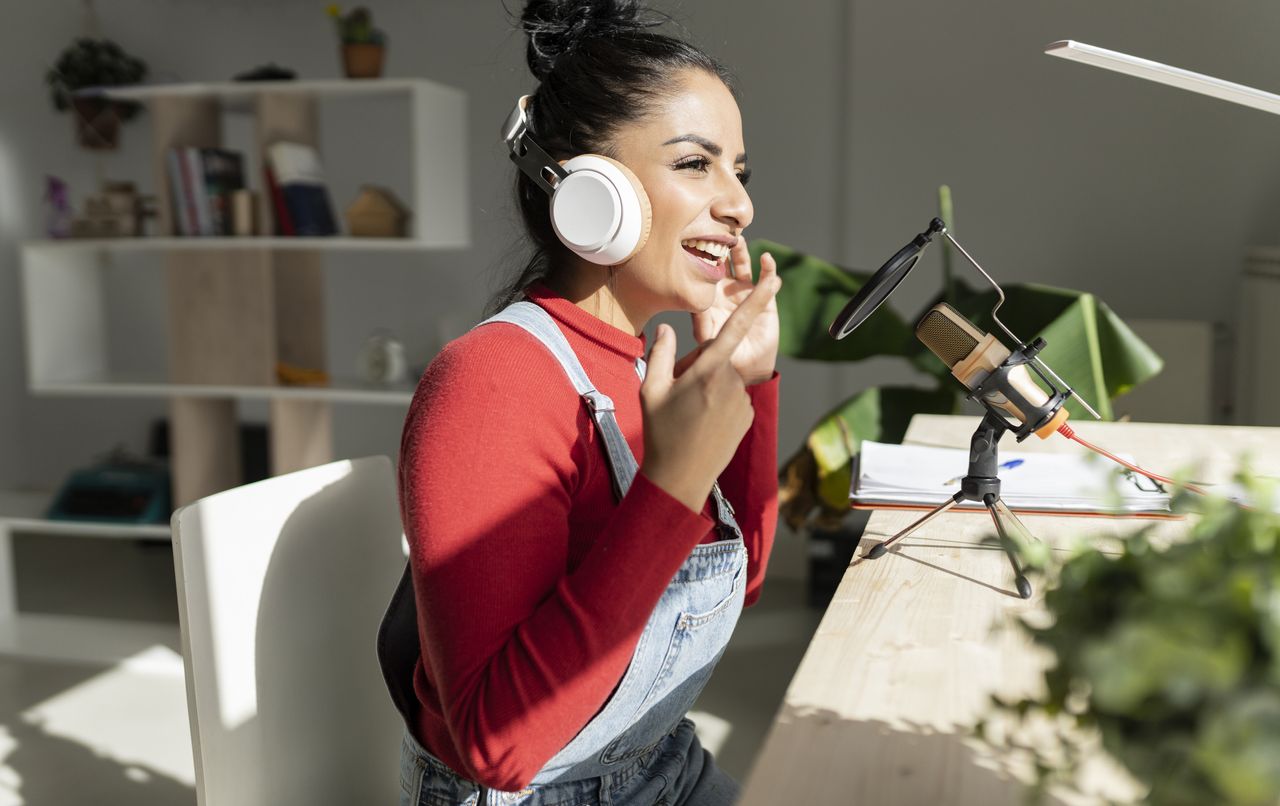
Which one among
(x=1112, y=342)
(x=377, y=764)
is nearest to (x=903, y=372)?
(x=1112, y=342)

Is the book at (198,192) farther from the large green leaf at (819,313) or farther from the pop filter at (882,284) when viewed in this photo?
the pop filter at (882,284)

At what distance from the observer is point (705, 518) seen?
89 centimetres

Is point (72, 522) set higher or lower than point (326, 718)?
lower

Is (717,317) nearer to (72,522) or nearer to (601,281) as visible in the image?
(601,281)

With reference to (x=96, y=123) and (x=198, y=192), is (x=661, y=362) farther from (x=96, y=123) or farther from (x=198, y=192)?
(x=96, y=123)

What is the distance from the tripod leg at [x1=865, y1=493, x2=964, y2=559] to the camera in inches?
42.4

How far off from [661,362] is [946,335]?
365 mm

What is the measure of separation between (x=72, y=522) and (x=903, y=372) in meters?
2.89

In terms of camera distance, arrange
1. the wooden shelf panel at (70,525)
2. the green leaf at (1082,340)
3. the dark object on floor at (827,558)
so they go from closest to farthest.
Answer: the green leaf at (1082,340), the wooden shelf panel at (70,525), the dark object on floor at (827,558)

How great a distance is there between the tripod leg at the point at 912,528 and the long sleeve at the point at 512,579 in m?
Result: 0.26

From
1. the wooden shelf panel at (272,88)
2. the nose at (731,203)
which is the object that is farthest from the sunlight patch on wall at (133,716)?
the nose at (731,203)

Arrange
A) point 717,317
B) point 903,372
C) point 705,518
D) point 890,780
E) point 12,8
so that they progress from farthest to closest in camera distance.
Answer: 1. point 12,8
2. point 903,372
3. point 717,317
4. point 705,518
5. point 890,780

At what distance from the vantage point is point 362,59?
3.45m

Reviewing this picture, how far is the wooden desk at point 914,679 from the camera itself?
62 cm
